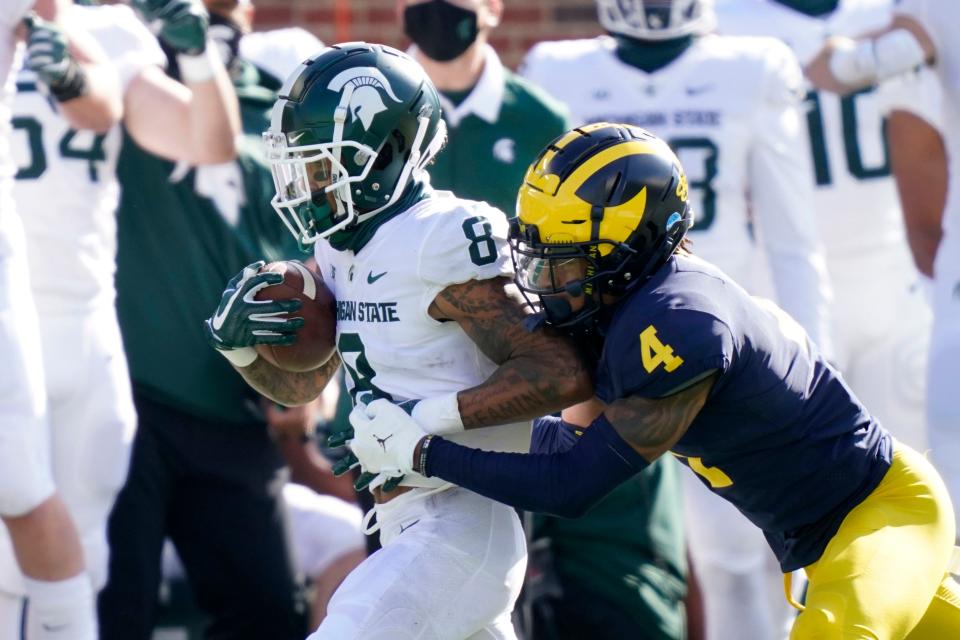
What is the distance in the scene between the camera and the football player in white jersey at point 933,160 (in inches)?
199

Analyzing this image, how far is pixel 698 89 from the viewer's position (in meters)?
5.96

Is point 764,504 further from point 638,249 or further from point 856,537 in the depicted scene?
point 638,249

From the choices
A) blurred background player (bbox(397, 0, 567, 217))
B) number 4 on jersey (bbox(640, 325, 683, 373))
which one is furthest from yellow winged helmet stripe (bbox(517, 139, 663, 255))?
blurred background player (bbox(397, 0, 567, 217))

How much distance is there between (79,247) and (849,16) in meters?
2.81

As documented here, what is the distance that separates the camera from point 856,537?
12.8 feet

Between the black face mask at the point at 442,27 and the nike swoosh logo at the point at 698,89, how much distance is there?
0.67 metres

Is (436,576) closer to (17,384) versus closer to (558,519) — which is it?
(17,384)

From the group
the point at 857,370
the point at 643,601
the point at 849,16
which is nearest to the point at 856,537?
the point at 643,601

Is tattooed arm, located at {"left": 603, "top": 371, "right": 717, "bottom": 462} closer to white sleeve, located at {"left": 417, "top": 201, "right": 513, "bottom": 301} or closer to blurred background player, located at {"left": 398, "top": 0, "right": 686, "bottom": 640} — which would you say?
white sleeve, located at {"left": 417, "top": 201, "right": 513, "bottom": 301}

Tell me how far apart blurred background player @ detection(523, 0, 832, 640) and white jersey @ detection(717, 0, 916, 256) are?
53 centimetres

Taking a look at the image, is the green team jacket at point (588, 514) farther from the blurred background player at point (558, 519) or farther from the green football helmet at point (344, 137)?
the green football helmet at point (344, 137)

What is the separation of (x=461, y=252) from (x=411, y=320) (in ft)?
0.57

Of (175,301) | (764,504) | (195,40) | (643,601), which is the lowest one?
(643,601)

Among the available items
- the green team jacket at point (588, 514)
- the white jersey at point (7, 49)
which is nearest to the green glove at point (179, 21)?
the white jersey at point (7, 49)
